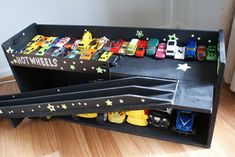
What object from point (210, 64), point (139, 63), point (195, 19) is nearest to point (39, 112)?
point (139, 63)

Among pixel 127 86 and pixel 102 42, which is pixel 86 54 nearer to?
pixel 102 42

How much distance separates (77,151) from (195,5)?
1113 millimetres

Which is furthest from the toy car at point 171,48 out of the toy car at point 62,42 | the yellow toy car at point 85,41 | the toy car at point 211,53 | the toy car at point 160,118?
the toy car at point 62,42

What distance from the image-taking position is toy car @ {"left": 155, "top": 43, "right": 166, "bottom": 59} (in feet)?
2.91

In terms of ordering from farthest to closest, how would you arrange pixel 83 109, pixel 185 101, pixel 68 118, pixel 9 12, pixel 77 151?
pixel 9 12 → pixel 68 118 → pixel 77 151 → pixel 83 109 → pixel 185 101

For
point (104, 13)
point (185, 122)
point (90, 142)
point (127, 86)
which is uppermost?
point (104, 13)

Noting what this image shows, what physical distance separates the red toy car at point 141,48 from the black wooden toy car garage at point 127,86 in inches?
0.8

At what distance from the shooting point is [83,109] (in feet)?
2.72

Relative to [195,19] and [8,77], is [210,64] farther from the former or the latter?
[8,77]

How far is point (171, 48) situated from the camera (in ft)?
2.96

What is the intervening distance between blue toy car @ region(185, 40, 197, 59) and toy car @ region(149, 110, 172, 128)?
0.77 feet

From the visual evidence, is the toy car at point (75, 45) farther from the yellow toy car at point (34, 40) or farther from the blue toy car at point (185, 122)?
the blue toy car at point (185, 122)

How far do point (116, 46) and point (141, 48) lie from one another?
0.11 m

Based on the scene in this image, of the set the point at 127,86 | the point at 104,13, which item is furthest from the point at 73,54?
the point at 104,13
